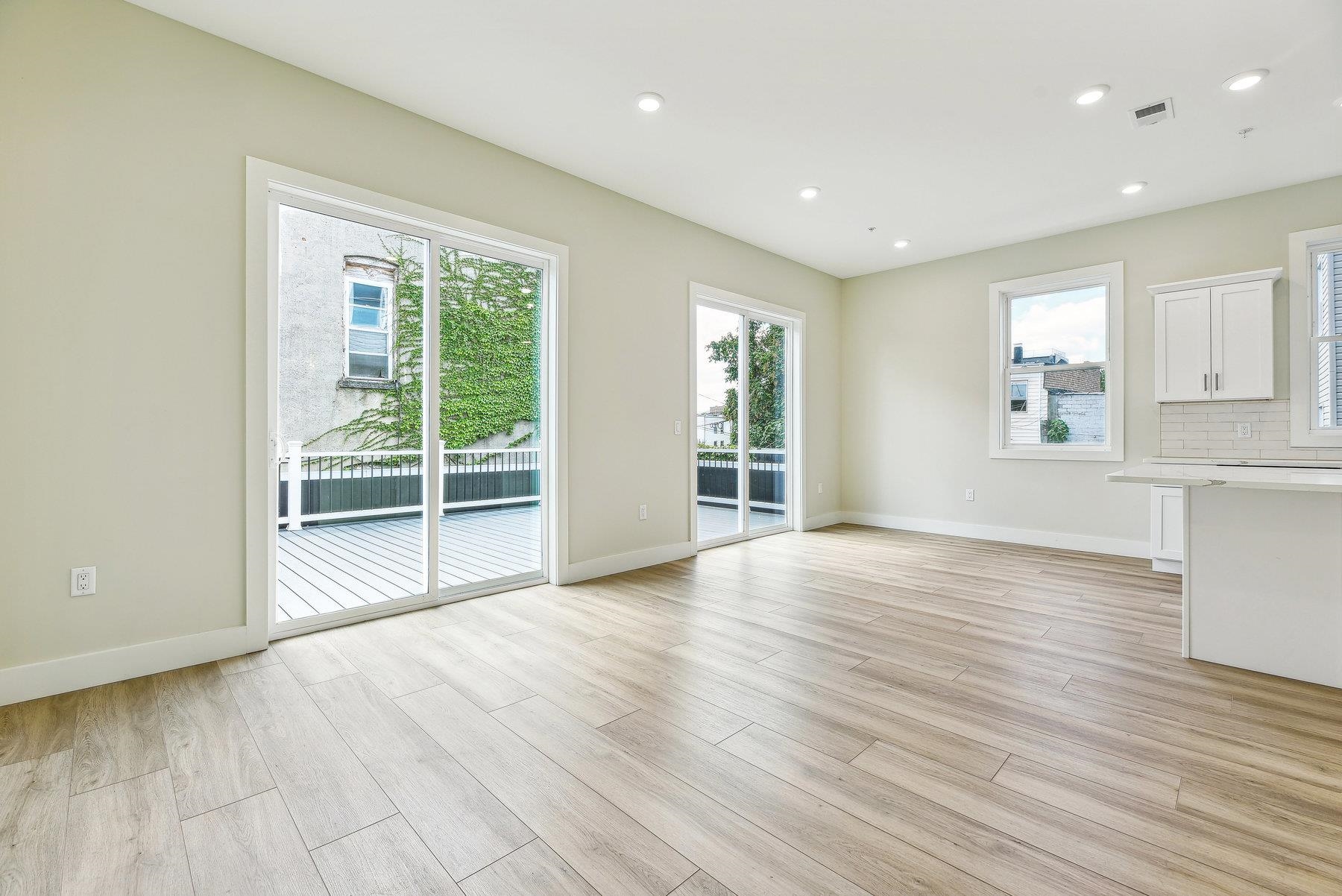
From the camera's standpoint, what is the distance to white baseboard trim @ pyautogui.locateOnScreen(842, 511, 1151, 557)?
5148 mm

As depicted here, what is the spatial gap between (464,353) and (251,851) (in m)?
2.85

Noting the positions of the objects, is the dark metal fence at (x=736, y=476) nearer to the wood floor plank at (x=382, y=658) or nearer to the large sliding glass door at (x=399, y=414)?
the large sliding glass door at (x=399, y=414)

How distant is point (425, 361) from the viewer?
11.8 ft

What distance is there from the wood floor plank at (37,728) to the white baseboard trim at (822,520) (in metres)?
5.60

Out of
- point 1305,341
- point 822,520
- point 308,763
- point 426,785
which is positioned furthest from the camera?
point 822,520

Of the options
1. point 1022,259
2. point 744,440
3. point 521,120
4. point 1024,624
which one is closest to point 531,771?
point 1024,624

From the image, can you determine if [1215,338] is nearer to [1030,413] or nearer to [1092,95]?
[1030,413]

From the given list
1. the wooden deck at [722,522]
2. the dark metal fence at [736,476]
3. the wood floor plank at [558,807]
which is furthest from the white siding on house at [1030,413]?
the wood floor plank at [558,807]

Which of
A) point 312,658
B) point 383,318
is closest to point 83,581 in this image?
point 312,658

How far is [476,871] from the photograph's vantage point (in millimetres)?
1430

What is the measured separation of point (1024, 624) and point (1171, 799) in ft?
5.53

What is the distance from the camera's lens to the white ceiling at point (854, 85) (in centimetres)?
261

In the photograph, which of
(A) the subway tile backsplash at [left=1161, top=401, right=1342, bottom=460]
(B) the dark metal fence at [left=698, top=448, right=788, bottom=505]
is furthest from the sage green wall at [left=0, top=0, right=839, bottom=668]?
(A) the subway tile backsplash at [left=1161, top=401, right=1342, bottom=460]

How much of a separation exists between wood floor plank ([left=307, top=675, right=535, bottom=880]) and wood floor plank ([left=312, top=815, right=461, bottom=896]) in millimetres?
30
